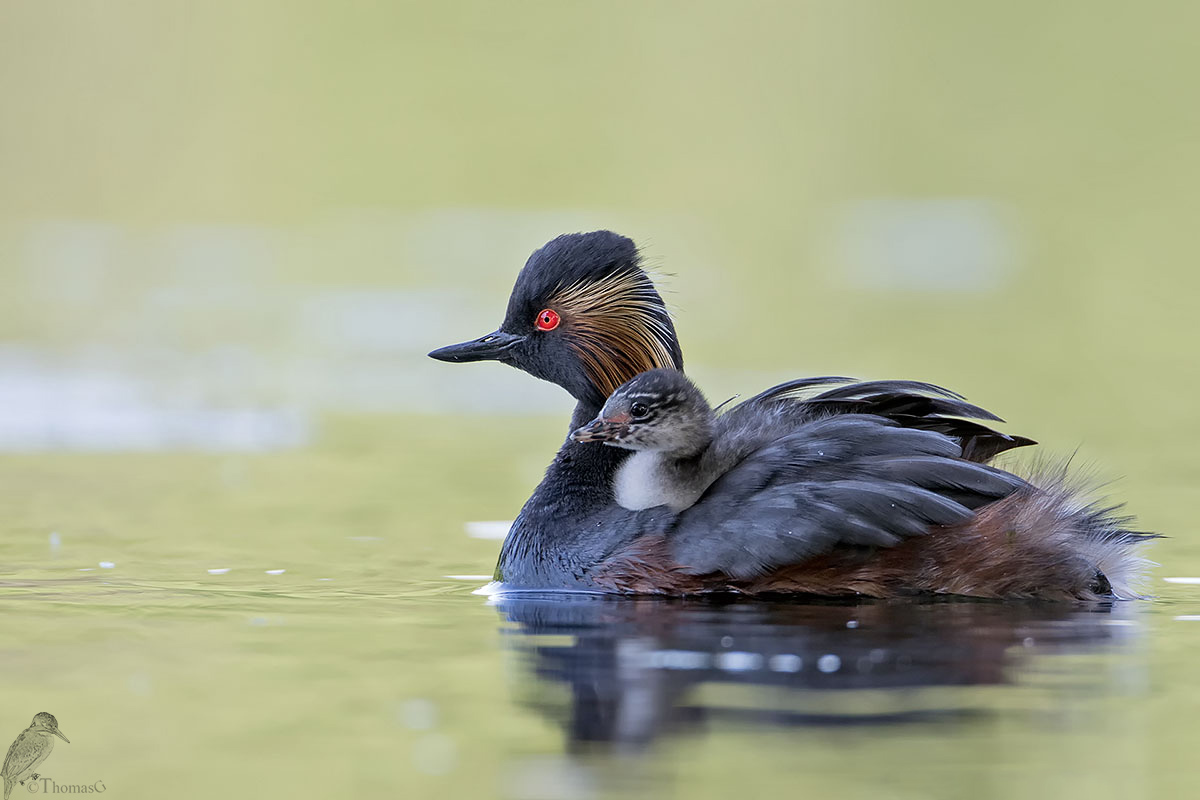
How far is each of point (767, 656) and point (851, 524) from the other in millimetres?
996

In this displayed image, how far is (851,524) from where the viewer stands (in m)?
6.30

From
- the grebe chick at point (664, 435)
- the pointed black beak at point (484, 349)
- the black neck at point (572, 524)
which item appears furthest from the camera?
the pointed black beak at point (484, 349)

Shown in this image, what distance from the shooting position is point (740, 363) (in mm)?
13430

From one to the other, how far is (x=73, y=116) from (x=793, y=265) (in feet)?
41.0

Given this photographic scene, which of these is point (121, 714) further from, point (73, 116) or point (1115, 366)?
point (73, 116)

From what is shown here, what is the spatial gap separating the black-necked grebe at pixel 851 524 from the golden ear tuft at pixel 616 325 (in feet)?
1.70

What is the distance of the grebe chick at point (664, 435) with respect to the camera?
6734 mm

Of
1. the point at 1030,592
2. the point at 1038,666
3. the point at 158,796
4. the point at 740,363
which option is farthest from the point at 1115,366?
the point at 158,796

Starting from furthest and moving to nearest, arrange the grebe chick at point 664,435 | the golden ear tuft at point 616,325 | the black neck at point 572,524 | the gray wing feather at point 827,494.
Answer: the golden ear tuft at point 616,325 < the black neck at point 572,524 < the grebe chick at point 664,435 < the gray wing feather at point 827,494

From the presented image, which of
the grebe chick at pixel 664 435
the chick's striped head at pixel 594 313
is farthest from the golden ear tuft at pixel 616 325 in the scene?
the grebe chick at pixel 664 435

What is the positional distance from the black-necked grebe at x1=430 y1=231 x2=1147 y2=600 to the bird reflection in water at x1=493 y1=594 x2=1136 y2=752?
12 centimetres

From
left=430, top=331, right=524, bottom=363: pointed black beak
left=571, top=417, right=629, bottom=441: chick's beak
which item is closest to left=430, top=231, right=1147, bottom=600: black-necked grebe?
left=571, top=417, right=629, bottom=441: chick's beak

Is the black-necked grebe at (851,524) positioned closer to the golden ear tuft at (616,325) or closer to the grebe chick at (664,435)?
the grebe chick at (664,435)

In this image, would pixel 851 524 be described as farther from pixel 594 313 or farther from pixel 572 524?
pixel 594 313
